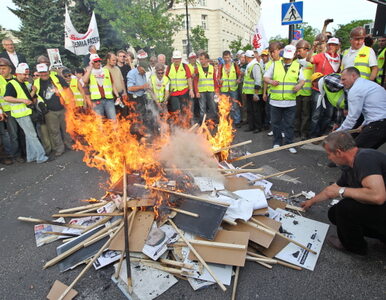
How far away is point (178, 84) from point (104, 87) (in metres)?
2.13

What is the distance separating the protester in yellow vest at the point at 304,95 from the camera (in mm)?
6471

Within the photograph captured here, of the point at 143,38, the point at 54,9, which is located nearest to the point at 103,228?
the point at 143,38

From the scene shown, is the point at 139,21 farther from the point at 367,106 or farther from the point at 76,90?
the point at 367,106

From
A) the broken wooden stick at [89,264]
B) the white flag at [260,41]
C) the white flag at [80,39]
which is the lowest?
the broken wooden stick at [89,264]

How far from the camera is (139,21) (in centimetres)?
1883

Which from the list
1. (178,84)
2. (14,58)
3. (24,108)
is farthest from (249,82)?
(14,58)

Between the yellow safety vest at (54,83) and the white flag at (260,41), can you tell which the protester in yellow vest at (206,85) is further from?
the yellow safety vest at (54,83)

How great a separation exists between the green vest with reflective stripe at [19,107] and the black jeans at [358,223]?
699 cm

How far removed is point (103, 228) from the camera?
3561 mm

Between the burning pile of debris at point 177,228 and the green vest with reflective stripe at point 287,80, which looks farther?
the green vest with reflective stripe at point 287,80

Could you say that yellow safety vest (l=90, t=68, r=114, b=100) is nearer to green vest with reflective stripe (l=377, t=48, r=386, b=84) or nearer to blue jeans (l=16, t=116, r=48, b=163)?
blue jeans (l=16, t=116, r=48, b=163)

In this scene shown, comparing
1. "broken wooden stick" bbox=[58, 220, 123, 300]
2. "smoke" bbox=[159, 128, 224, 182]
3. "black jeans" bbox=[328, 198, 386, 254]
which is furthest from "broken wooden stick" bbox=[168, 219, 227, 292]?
"black jeans" bbox=[328, 198, 386, 254]

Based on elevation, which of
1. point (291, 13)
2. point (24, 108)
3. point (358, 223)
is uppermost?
point (291, 13)

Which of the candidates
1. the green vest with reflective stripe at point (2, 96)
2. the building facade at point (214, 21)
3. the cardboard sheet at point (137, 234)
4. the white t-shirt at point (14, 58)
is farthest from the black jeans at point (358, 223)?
the building facade at point (214, 21)
